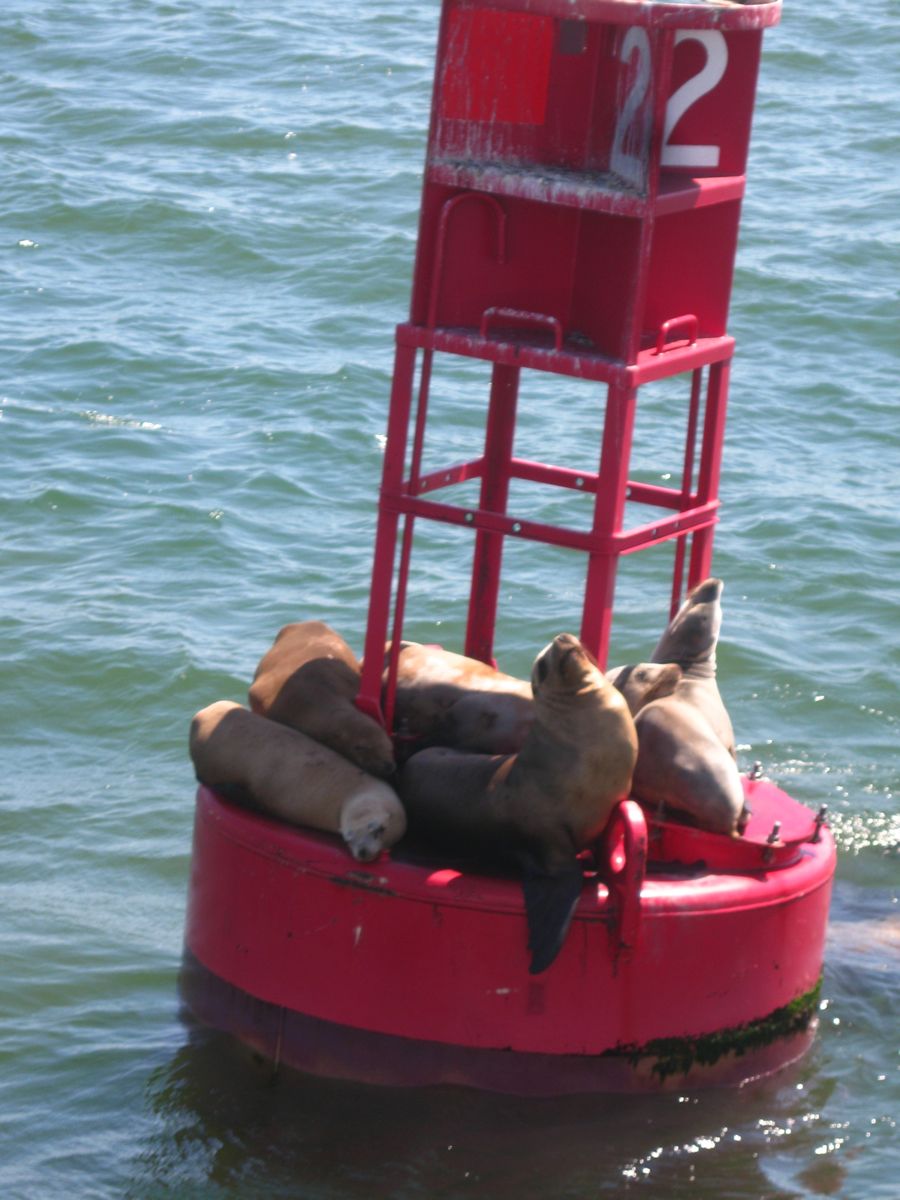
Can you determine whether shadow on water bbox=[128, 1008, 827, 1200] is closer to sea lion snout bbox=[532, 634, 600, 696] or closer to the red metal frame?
sea lion snout bbox=[532, 634, 600, 696]

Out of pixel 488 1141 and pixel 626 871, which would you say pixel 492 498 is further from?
pixel 488 1141

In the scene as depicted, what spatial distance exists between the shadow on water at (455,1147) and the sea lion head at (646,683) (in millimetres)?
1245

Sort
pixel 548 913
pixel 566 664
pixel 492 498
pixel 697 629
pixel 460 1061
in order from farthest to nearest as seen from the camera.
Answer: pixel 492 498
pixel 697 629
pixel 460 1061
pixel 566 664
pixel 548 913

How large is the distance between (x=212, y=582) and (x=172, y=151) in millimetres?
8160

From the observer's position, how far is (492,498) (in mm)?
7359

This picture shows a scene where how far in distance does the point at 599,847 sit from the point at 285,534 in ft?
19.7

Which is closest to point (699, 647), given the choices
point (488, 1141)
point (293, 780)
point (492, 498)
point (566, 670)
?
point (566, 670)

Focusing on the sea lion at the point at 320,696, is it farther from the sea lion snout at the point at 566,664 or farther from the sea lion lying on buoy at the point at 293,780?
the sea lion snout at the point at 566,664

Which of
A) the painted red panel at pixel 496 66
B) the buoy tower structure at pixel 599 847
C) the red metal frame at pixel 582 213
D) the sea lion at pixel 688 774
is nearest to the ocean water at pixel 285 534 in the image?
the buoy tower structure at pixel 599 847

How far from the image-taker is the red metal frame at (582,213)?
619cm

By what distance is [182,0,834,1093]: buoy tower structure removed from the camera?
609cm

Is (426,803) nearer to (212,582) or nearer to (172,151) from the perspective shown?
(212,582)

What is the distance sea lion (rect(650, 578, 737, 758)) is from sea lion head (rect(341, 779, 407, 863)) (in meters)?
1.04

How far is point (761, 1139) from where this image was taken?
651 cm
